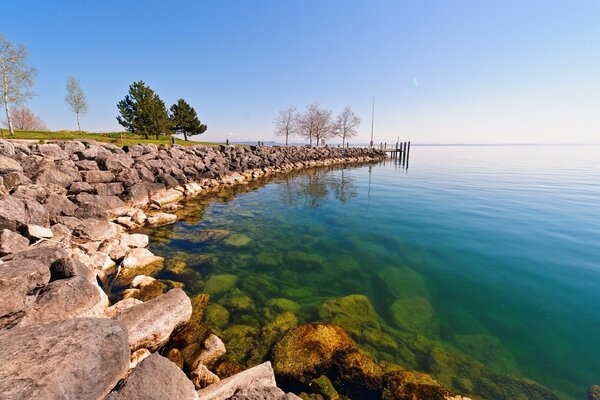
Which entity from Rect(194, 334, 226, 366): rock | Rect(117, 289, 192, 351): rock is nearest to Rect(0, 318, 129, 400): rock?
Rect(117, 289, 192, 351): rock

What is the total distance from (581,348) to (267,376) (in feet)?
19.1

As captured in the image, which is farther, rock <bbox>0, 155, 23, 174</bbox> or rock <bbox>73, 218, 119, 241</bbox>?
rock <bbox>0, 155, 23, 174</bbox>

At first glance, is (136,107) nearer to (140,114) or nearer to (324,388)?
(140,114)

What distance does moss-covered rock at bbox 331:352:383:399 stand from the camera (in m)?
3.73

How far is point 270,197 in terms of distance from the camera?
1650 centimetres

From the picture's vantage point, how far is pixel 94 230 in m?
7.71

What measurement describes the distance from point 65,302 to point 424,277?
768cm

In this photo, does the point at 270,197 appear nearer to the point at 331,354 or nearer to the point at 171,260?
the point at 171,260

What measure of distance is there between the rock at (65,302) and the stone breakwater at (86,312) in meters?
0.01

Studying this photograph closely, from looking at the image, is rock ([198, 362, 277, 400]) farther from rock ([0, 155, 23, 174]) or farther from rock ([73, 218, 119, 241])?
rock ([0, 155, 23, 174])

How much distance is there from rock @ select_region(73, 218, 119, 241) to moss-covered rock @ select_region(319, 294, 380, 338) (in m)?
6.85

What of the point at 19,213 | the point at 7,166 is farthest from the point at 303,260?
the point at 7,166

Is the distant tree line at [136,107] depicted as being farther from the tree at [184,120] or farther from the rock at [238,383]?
the rock at [238,383]

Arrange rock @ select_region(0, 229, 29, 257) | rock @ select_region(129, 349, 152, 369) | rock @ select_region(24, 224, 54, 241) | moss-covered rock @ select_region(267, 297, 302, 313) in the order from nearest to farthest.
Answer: rock @ select_region(129, 349, 152, 369) < rock @ select_region(0, 229, 29, 257) < moss-covered rock @ select_region(267, 297, 302, 313) < rock @ select_region(24, 224, 54, 241)
